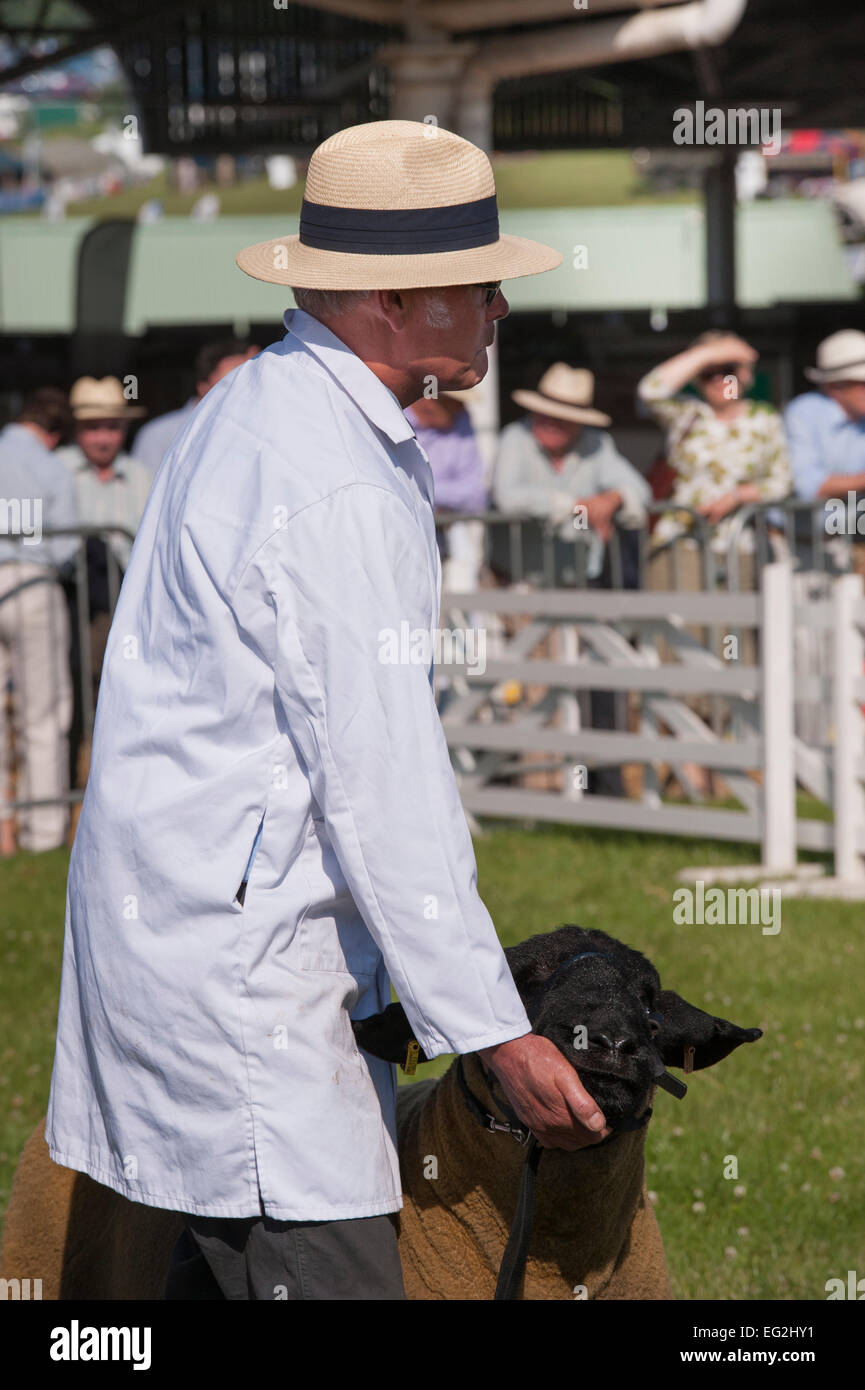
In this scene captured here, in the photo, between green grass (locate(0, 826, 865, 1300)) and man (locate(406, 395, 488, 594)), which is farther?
man (locate(406, 395, 488, 594))

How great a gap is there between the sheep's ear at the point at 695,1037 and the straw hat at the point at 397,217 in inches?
50.0

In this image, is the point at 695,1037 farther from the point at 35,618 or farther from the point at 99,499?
the point at 99,499

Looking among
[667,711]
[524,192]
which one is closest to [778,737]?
[667,711]

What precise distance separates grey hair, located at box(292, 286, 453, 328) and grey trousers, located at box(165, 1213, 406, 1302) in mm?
1394

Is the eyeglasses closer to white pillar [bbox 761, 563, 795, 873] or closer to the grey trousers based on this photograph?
the grey trousers

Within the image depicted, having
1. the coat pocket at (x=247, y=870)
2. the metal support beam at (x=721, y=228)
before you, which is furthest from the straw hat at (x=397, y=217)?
the metal support beam at (x=721, y=228)

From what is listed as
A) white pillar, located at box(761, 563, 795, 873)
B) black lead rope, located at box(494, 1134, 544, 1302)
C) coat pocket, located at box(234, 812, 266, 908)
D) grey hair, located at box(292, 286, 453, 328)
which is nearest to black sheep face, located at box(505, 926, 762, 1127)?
black lead rope, located at box(494, 1134, 544, 1302)

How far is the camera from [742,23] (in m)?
13.2

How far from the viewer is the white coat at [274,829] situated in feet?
7.84

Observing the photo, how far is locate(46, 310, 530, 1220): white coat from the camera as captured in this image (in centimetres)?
239

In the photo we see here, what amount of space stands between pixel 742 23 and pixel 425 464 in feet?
38.7

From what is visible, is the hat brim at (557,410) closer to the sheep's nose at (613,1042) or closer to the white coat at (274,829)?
the white coat at (274,829)

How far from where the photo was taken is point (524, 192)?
164ft

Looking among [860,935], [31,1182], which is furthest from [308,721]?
[860,935]
